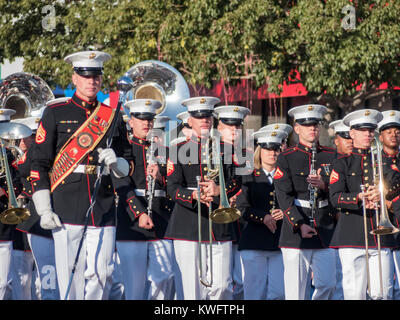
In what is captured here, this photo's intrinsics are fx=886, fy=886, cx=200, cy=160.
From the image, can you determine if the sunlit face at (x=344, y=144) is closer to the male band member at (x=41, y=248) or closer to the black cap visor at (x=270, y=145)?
the black cap visor at (x=270, y=145)

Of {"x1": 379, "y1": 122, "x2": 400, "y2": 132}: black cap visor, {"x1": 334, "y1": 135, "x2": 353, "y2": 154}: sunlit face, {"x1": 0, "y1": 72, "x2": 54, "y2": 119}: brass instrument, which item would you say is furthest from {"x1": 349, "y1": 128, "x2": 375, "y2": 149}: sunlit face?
{"x1": 0, "y1": 72, "x2": 54, "y2": 119}: brass instrument

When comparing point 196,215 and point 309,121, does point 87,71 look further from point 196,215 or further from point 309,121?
point 309,121

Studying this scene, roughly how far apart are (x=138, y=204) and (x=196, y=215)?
2.62 feet

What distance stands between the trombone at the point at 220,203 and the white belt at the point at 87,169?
111cm

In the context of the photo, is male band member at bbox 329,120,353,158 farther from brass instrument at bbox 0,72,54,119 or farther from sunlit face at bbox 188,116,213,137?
brass instrument at bbox 0,72,54,119

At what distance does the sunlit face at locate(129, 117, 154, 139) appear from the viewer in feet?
29.5

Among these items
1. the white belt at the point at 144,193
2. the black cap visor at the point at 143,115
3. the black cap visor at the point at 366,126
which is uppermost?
the black cap visor at the point at 143,115

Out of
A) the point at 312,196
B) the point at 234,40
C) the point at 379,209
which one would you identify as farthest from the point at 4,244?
the point at 234,40

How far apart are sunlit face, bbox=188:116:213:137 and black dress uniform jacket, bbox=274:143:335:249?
0.91 metres

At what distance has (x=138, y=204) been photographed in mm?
8547

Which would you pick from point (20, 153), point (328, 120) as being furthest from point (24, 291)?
point (328, 120)

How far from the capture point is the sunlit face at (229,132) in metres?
8.48

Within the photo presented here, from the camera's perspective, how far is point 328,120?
63.4 ft

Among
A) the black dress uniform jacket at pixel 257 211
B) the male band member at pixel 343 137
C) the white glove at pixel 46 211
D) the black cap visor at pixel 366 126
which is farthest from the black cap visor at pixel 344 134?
the white glove at pixel 46 211
